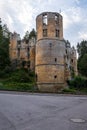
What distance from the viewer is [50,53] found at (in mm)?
50969

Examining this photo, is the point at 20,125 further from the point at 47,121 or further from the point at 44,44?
the point at 44,44

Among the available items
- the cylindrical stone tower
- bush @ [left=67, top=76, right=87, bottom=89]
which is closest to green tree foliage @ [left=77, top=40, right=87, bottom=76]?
bush @ [left=67, top=76, right=87, bottom=89]

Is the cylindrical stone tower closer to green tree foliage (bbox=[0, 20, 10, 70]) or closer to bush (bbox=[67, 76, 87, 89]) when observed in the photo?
bush (bbox=[67, 76, 87, 89])

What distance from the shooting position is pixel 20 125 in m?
10.3

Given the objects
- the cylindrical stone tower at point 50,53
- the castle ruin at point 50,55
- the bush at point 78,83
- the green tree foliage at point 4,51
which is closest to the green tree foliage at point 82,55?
the green tree foliage at point 4,51

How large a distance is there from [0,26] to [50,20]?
88.9 feet

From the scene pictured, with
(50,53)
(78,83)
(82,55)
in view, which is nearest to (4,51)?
(50,53)

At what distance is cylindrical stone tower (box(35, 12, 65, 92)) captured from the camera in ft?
165

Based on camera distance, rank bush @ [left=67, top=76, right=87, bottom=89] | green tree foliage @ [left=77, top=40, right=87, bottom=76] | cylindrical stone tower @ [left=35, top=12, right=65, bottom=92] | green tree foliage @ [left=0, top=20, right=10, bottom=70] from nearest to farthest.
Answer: cylindrical stone tower @ [left=35, top=12, right=65, bottom=92] < bush @ [left=67, top=76, right=87, bottom=89] < green tree foliage @ [left=0, top=20, right=10, bottom=70] < green tree foliage @ [left=77, top=40, right=87, bottom=76]

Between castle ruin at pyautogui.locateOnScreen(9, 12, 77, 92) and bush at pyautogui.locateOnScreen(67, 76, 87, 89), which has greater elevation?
castle ruin at pyautogui.locateOnScreen(9, 12, 77, 92)

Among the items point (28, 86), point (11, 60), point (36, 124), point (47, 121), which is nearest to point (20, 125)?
point (36, 124)

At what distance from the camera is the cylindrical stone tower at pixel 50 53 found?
165ft

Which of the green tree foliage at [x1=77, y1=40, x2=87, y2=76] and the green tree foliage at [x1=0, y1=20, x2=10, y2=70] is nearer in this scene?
the green tree foliage at [x1=0, y1=20, x2=10, y2=70]

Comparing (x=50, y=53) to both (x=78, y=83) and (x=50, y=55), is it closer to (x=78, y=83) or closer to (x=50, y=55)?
(x=50, y=55)
